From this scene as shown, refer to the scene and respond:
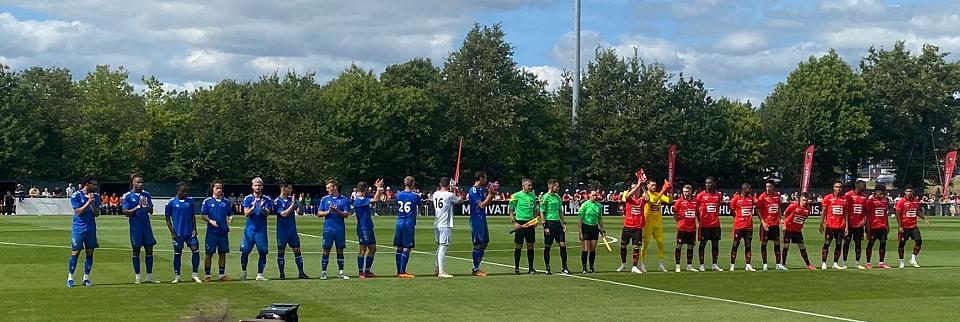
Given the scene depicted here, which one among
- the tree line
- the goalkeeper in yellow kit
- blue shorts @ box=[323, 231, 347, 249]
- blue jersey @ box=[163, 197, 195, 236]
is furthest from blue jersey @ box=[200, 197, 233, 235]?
the tree line

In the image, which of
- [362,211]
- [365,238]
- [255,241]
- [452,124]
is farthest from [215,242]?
[452,124]

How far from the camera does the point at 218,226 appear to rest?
821 inches

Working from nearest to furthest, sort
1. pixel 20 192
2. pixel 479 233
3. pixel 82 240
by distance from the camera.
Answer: pixel 82 240 → pixel 479 233 → pixel 20 192

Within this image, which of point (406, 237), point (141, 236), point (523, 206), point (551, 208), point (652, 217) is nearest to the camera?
point (141, 236)

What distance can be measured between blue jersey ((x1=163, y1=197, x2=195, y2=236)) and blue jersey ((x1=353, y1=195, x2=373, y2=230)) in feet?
10.4

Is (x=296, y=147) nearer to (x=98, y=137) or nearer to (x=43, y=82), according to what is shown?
(x=98, y=137)

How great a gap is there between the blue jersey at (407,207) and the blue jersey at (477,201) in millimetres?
1102

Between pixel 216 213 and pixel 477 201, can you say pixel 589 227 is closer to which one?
pixel 477 201

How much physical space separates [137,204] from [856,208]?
1546 cm

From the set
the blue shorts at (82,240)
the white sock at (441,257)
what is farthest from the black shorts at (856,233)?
the blue shorts at (82,240)

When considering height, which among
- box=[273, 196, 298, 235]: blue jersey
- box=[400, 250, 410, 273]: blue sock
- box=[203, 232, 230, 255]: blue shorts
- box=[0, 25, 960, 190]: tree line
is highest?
box=[0, 25, 960, 190]: tree line

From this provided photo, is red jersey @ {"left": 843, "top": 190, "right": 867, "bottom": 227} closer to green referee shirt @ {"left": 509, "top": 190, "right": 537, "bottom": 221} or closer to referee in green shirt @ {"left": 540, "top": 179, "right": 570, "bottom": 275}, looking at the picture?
referee in green shirt @ {"left": 540, "top": 179, "right": 570, "bottom": 275}

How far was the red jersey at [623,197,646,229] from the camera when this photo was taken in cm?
2381

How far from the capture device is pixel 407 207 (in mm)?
22125
